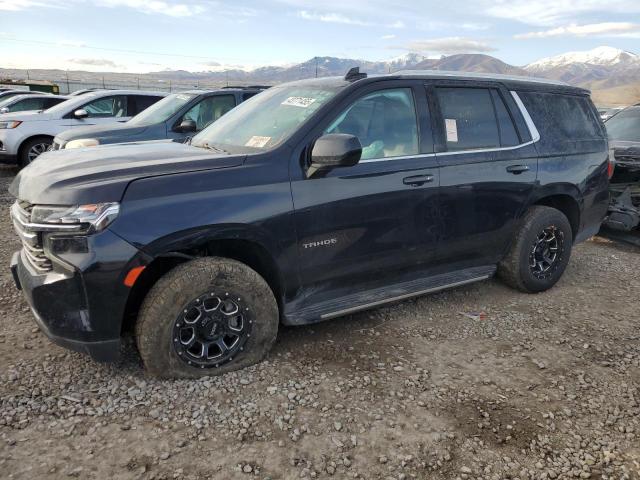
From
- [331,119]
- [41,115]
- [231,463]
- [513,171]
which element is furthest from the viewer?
[41,115]

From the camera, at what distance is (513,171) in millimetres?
4121

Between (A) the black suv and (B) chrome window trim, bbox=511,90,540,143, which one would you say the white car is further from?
(B) chrome window trim, bbox=511,90,540,143

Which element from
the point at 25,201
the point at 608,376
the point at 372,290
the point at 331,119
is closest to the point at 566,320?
the point at 608,376

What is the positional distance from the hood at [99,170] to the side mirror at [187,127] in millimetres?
3749

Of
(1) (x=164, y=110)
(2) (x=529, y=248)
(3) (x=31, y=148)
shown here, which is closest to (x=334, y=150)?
(2) (x=529, y=248)

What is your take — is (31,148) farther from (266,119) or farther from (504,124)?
(504,124)

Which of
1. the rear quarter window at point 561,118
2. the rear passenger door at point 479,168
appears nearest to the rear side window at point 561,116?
the rear quarter window at point 561,118

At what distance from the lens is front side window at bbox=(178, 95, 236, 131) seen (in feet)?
26.0

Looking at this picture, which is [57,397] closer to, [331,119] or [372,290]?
[372,290]

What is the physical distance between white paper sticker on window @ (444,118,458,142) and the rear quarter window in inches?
36.0

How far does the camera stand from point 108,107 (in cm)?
1043

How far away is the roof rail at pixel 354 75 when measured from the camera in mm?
3607

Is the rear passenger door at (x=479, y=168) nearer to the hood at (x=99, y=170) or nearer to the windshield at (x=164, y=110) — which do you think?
the hood at (x=99, y=170)

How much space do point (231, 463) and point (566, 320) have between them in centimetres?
301
